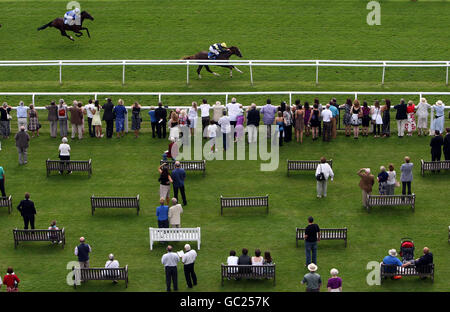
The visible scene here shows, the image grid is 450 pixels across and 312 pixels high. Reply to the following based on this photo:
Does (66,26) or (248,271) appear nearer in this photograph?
(248,271)

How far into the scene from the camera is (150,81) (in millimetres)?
36906

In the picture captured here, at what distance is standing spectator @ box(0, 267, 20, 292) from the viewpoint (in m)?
22.1

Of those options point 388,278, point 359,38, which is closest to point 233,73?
point 359,38

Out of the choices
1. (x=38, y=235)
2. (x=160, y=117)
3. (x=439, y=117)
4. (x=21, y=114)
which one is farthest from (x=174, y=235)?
(x=439, y=117)

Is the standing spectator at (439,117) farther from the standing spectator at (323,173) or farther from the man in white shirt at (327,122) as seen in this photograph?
the standing spectator at (323,173)

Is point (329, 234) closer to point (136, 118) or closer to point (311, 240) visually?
point (311, 240)

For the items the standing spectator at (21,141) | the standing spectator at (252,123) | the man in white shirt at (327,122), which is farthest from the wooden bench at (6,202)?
the man in white shirt at (327,122)

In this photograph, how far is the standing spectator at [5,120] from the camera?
31547mm

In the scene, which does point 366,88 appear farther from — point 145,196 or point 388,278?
point 388,278

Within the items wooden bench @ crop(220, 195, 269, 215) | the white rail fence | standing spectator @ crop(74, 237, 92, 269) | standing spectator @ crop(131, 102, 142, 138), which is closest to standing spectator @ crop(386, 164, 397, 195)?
wooden bench @ crop(220, 195, 269, 215)

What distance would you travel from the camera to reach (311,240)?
23500mm

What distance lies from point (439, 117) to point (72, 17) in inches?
643

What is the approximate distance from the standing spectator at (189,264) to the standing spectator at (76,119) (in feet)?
32.9

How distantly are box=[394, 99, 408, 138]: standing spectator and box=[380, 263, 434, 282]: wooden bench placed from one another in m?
9.36
